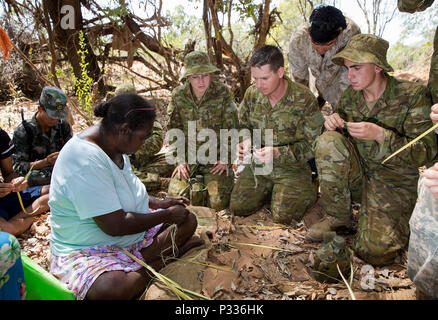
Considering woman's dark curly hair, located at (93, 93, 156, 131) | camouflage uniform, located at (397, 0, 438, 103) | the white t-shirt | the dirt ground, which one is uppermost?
camouflage uniform, located at (397, 0, 438, 103)

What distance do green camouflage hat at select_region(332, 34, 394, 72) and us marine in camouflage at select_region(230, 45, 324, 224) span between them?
697 millimetres

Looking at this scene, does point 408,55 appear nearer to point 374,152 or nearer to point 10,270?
point 374,152

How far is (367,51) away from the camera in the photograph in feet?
9.09

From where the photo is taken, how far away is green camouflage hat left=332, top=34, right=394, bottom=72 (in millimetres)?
2713

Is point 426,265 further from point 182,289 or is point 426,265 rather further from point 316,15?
point 316,15

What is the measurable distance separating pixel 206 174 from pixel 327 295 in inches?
87.2

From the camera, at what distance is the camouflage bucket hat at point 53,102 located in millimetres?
3418

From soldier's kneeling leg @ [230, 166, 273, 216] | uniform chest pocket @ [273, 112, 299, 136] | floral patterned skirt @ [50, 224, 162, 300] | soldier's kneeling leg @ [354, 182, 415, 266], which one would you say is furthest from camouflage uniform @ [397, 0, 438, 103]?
floral patterned skirt @ [50, 224, 162, 300]

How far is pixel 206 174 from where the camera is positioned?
4117 millimetres

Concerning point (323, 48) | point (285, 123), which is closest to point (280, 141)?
point (285, 123)

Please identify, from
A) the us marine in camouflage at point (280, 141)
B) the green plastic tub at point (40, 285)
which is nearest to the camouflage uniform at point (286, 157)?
the us marine in camouflage at point (280, 141)

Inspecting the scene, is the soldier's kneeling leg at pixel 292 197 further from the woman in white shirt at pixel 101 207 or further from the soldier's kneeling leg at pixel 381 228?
the woman in white shirt at pixel 101 207

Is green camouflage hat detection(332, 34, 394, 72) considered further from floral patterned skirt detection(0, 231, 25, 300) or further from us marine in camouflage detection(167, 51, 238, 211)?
floral patterned skirt detection(0, 231, 25, 300)
